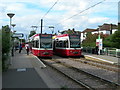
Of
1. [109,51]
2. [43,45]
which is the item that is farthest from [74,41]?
[109,51]

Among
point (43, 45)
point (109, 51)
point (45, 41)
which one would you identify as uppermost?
point (45, 41)

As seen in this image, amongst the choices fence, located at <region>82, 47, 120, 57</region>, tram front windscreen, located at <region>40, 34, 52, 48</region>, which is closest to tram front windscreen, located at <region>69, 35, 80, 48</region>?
tram front windscreen, located at <region>40, 34, 52, 48</region>

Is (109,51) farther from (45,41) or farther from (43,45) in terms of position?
(43,45)

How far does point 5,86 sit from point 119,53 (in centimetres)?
2053

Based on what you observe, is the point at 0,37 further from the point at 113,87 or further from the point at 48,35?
the point at 48,35

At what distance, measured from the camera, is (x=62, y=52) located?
3041cm

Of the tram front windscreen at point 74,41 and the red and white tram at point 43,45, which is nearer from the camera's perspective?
the red and white tram at point 43,45

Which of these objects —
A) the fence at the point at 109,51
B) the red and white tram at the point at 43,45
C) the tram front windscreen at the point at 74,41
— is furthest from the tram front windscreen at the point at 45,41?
the fence at the point at 109,51

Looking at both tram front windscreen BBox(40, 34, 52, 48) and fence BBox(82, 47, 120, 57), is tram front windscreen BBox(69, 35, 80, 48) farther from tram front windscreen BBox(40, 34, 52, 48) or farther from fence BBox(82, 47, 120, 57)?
fence BBox(82, 47, 120, 57)

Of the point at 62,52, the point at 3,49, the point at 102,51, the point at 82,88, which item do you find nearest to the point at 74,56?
the point at 62,52

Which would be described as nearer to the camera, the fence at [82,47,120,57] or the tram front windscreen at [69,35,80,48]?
the tram front windscreen at [69,35,80,48]

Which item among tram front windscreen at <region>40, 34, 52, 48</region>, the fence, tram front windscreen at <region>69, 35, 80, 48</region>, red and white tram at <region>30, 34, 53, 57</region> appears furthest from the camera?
the fence

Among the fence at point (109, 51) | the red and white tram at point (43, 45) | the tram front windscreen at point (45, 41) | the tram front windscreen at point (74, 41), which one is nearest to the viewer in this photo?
the red and white tram at point (43, 45)

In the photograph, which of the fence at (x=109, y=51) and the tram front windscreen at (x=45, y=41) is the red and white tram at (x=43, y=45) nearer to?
the tram front windscreen at (x=45, y=41)
